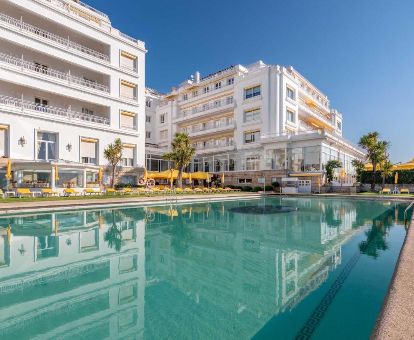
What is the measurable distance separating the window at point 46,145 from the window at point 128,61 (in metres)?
12.2

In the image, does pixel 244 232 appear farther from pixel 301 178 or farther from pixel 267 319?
pixel 301 178

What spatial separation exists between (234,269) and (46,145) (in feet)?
82.4

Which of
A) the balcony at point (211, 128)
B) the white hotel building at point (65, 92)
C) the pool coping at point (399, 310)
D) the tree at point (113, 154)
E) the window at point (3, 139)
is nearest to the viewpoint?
the pool coping at point (399, 310)

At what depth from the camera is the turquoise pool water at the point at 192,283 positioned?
3715 millimetres

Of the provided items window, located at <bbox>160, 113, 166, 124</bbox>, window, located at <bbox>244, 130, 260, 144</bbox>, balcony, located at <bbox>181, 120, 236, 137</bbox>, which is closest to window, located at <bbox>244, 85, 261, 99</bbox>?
balcony, located at <bbox>181, 120, 236, 137</bbox>

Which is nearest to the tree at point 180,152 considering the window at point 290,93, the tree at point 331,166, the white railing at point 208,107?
the white railing at point 208,107

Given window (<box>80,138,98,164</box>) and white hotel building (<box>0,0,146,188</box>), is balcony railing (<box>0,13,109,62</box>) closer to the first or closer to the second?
white hotel building (<box>0,0,146,188</box>)

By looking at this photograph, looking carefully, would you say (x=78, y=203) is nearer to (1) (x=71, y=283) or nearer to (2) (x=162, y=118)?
(1) (x=71, y=283)

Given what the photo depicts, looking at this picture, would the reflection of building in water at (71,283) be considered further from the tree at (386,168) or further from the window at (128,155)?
the tree at (386,168)

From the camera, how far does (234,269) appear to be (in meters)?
6.14

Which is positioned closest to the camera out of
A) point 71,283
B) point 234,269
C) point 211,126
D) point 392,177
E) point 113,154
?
point 71,283

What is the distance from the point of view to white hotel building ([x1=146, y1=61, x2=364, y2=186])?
109 ft

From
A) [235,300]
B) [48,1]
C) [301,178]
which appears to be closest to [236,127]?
[301,178]

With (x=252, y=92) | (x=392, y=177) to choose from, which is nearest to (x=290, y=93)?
(x=252, y=92)
